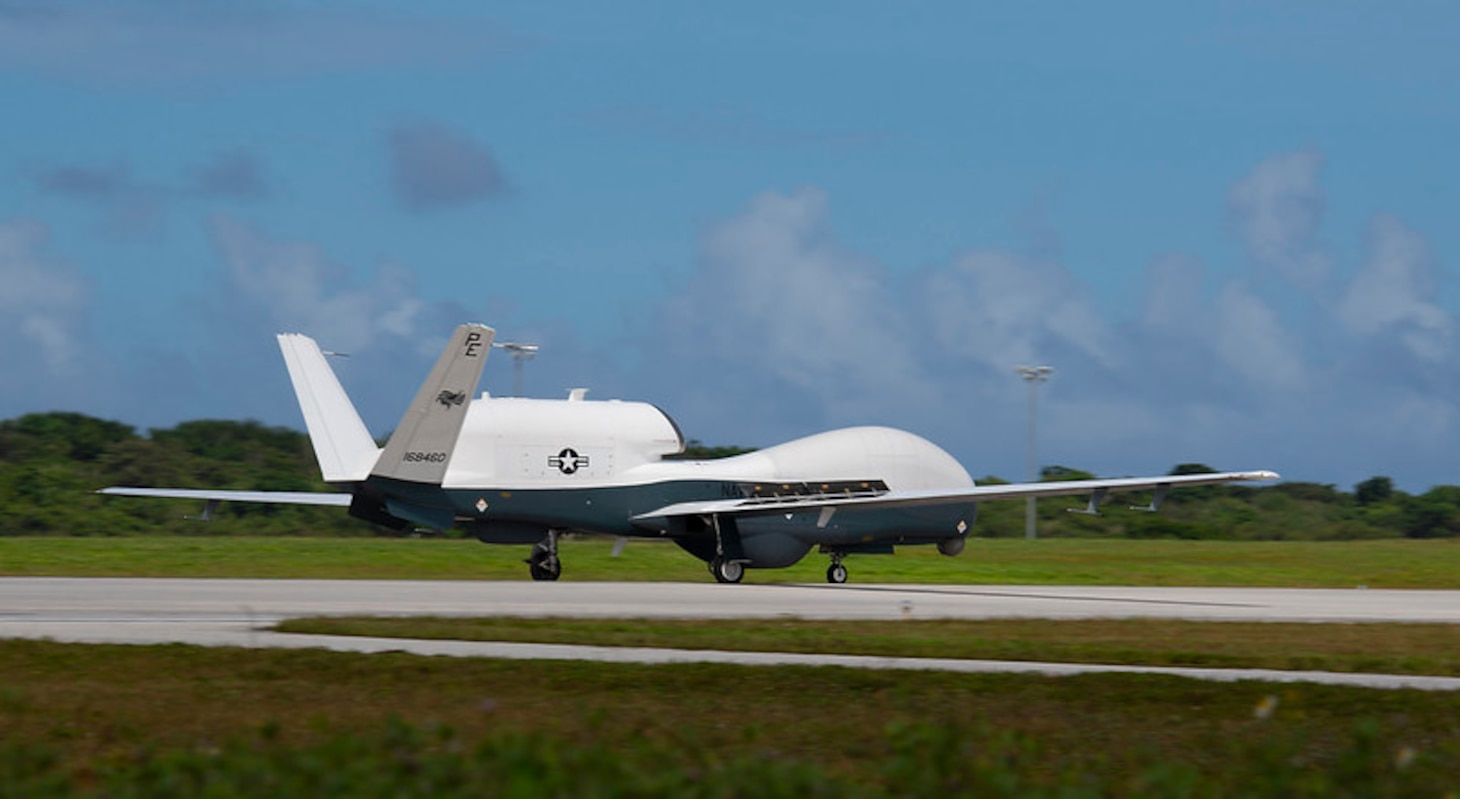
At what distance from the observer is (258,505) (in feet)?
252

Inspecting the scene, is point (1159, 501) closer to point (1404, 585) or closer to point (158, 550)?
point (1404, 585)

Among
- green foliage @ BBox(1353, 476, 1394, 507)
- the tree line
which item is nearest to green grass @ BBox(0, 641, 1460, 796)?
the tree line

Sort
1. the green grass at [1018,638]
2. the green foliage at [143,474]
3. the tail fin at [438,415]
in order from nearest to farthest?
1. the green grass at [1018,638]
2. the tail fin at [438,415]
3. the green foliage at [143,474]

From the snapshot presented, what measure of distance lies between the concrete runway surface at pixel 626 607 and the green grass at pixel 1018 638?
2.68ft

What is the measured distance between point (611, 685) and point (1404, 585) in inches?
1395

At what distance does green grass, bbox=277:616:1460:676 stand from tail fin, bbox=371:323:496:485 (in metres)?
11.9

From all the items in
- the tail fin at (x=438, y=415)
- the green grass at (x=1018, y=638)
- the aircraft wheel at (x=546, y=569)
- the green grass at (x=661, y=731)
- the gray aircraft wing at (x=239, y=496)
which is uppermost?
the tail fin at (x=438, y=415)

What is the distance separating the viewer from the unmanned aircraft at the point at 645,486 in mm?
41250

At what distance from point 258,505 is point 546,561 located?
36548mm

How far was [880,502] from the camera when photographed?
43.4 m

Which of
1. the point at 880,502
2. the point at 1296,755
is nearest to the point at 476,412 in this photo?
the point at 880,502

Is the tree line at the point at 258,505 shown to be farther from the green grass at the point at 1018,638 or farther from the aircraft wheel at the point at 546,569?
the green grass at the point at 1018,638

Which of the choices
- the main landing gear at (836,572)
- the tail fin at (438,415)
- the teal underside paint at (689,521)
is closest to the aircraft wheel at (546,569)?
the teal underside paint at (689,521)

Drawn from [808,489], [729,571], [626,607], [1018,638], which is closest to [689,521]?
[729,571]
